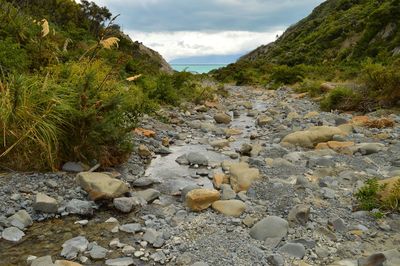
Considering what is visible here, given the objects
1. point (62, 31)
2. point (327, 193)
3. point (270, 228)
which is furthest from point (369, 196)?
point (62, 31)

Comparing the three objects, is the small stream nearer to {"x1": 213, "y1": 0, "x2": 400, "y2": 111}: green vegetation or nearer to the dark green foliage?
the dark green foliage

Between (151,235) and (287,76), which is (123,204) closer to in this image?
(151,235)

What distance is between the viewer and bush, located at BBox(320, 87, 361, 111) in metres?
12.2

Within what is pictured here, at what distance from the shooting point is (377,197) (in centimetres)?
471

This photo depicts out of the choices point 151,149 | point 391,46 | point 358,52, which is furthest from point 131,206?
point 358,52

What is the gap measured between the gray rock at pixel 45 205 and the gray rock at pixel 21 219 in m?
0.16

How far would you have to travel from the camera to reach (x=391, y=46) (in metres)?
26.8

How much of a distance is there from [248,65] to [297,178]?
38.0 metres

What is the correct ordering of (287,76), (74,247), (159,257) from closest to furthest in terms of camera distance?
(159,257) → (74,247) → (287,76)

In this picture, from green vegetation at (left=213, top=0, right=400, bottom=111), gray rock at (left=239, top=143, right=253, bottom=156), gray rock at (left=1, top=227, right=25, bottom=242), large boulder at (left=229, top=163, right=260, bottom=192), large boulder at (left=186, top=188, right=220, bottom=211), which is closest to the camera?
gray rock at (left=1, top=227, right=25, bottom=242)

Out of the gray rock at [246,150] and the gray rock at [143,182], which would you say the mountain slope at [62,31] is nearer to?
the gray rock at [143,182]

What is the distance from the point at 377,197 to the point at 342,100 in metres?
8.40

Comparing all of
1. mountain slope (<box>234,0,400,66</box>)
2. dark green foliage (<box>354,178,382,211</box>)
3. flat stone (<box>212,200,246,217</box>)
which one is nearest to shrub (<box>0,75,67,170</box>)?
flat stone (<box>212,200,246,217</box>)

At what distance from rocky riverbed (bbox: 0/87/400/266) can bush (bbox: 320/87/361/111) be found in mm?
4554
